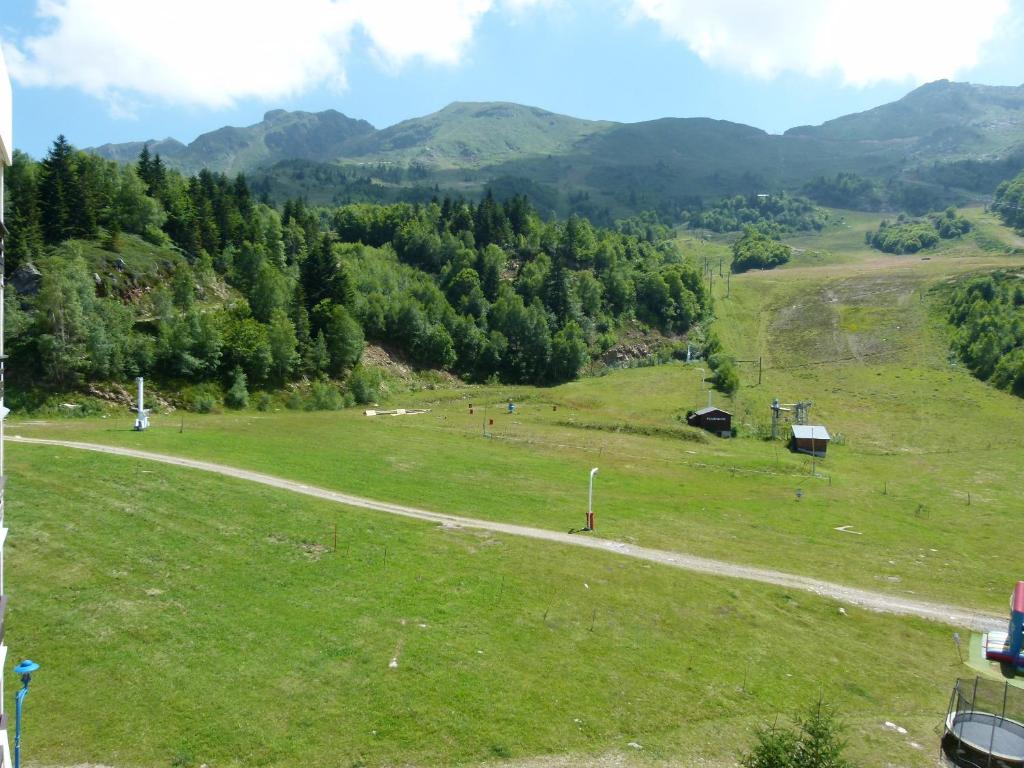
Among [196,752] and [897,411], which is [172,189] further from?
[897,411]

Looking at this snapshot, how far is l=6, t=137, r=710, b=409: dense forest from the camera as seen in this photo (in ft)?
238

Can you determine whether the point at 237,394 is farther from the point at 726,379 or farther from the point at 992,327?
the point at 992,327

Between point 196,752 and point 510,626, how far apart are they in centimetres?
1282

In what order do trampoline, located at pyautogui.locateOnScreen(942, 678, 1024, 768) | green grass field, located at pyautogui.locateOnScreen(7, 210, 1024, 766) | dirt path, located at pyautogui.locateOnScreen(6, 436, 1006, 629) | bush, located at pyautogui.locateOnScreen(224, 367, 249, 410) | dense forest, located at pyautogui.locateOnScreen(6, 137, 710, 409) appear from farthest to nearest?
bush, located at pyautogui.locateOnScreen(224, 367, 249, 410), dense forest, located at pyautogui.locateOnScreen(6, 137, 710, 409), dirt path, located at pyautogui.locateOnScreen(6, 436, 1006, 629), green grass field, located at pyautogui.locateOnScreen(7, 210, 1024, 766), trampoline, located at pyautogui.locateOnScreen(942, 678, 1024, 768)

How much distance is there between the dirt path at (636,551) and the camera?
115ft

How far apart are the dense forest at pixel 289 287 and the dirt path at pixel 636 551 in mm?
29842

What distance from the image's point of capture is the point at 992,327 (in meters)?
135

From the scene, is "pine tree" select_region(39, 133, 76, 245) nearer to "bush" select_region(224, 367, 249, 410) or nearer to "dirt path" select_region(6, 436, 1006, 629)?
"bush" select_region(224, 367, 249, 410)

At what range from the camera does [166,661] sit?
2302 centimetres

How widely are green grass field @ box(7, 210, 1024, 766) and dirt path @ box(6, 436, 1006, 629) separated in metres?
1.59

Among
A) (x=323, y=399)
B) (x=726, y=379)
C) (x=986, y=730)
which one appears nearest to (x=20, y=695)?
(x=986, y=730)

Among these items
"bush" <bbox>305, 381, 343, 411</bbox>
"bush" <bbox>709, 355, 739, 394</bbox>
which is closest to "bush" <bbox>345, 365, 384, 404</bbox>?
"bush" <bbox>305, 381, 343, 411</bbox>

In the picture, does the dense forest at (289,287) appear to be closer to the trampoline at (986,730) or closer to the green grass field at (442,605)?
the green grass field at (442,605)

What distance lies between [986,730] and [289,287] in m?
100
